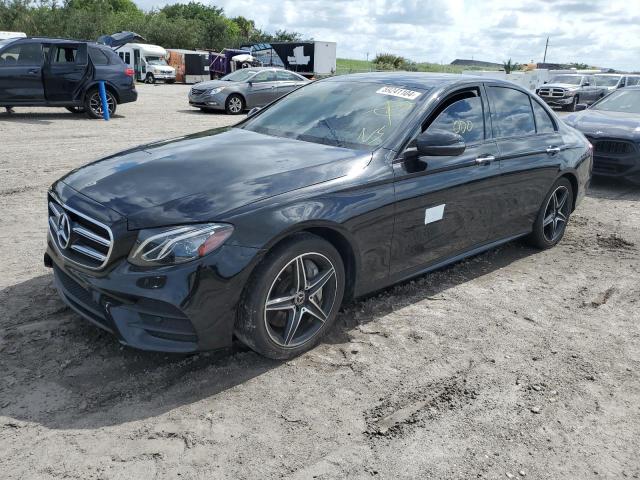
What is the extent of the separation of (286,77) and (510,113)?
14.5 metres

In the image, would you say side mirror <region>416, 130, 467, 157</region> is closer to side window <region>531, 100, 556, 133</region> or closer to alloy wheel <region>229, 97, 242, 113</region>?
side window <region>531, 100, 556, 133</region>

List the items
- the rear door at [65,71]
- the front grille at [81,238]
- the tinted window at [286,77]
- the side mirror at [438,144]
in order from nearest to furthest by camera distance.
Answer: the front grille at [81,238] < the side mirror at [438,144] < the rear door at [65,71] < the tinted window at [286,77]

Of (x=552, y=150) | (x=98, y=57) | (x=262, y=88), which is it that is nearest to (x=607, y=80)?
(x=262, y=88)

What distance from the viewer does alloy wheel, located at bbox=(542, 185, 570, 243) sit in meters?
5.69

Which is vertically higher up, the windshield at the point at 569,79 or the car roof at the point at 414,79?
the windshield at the point at 569,79

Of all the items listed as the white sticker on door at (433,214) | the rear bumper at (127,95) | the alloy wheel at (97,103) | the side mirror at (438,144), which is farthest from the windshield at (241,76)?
the side mirror at (438,144)

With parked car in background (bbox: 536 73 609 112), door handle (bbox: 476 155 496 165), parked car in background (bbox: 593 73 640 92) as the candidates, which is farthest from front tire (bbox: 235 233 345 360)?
parked car in background (bbox: 593 73 640 92)

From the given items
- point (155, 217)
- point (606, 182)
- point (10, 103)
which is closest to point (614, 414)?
point (155, 217)

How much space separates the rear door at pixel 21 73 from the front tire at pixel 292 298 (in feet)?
40.1

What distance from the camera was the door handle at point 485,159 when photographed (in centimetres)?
451

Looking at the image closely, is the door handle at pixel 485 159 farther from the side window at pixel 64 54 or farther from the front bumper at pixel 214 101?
the front bumper at pixel 214 101

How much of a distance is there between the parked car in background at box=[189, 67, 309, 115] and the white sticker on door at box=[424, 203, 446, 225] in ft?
46.5

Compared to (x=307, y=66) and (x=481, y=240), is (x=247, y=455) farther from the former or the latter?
(x=307, y=66)

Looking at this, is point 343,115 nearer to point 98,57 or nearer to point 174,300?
point 174,300
